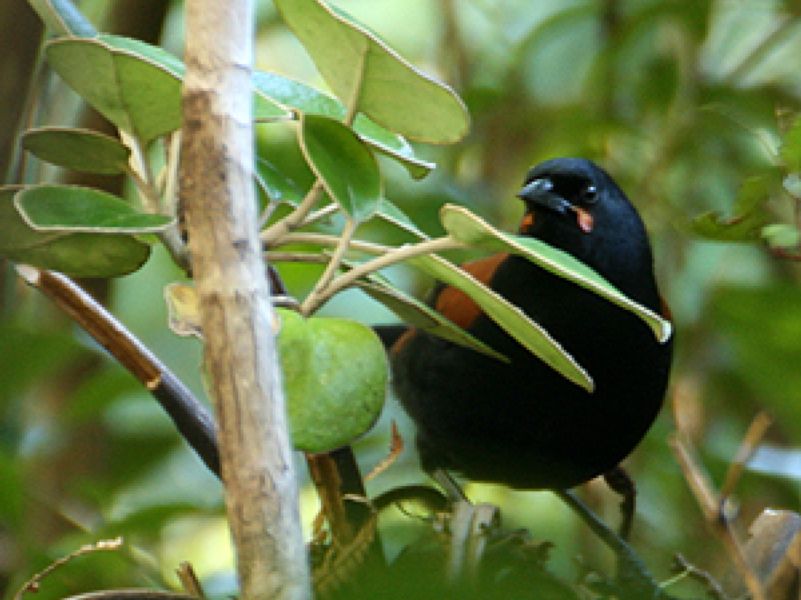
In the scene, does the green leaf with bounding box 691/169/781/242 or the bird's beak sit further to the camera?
the bird's beak

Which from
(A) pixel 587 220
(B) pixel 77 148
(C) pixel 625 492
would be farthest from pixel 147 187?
(C) pixel 625 492

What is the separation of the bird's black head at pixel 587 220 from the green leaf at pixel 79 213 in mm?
777

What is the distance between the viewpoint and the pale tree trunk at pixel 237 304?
572 mm

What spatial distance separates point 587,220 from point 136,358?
886 mm

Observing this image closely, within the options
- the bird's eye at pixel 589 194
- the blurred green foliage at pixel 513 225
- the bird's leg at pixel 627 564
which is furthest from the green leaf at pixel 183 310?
the bird's eye at pixel 589 194

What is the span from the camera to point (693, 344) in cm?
229

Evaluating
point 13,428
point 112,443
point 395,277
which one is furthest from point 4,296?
point 395,277

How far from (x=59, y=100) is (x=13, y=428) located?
40 centimetres

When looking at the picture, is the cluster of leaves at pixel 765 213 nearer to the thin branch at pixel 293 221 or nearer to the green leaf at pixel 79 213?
the thin branch at pixel 293 221

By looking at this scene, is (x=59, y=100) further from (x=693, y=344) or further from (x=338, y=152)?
(x=693, y=344)

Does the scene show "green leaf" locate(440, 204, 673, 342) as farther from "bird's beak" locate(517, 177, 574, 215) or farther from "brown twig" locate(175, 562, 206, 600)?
"bird's beak" locate(517, 177, 574, 215)

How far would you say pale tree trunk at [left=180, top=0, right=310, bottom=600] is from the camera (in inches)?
22.5

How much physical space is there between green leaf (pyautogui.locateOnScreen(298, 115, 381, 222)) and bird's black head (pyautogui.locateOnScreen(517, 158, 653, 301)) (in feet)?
2.32

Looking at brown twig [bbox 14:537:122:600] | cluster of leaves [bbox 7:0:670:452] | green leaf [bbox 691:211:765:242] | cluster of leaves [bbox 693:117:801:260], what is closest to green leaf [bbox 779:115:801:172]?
cluster of leaves [bbox 693:117:801:260]
